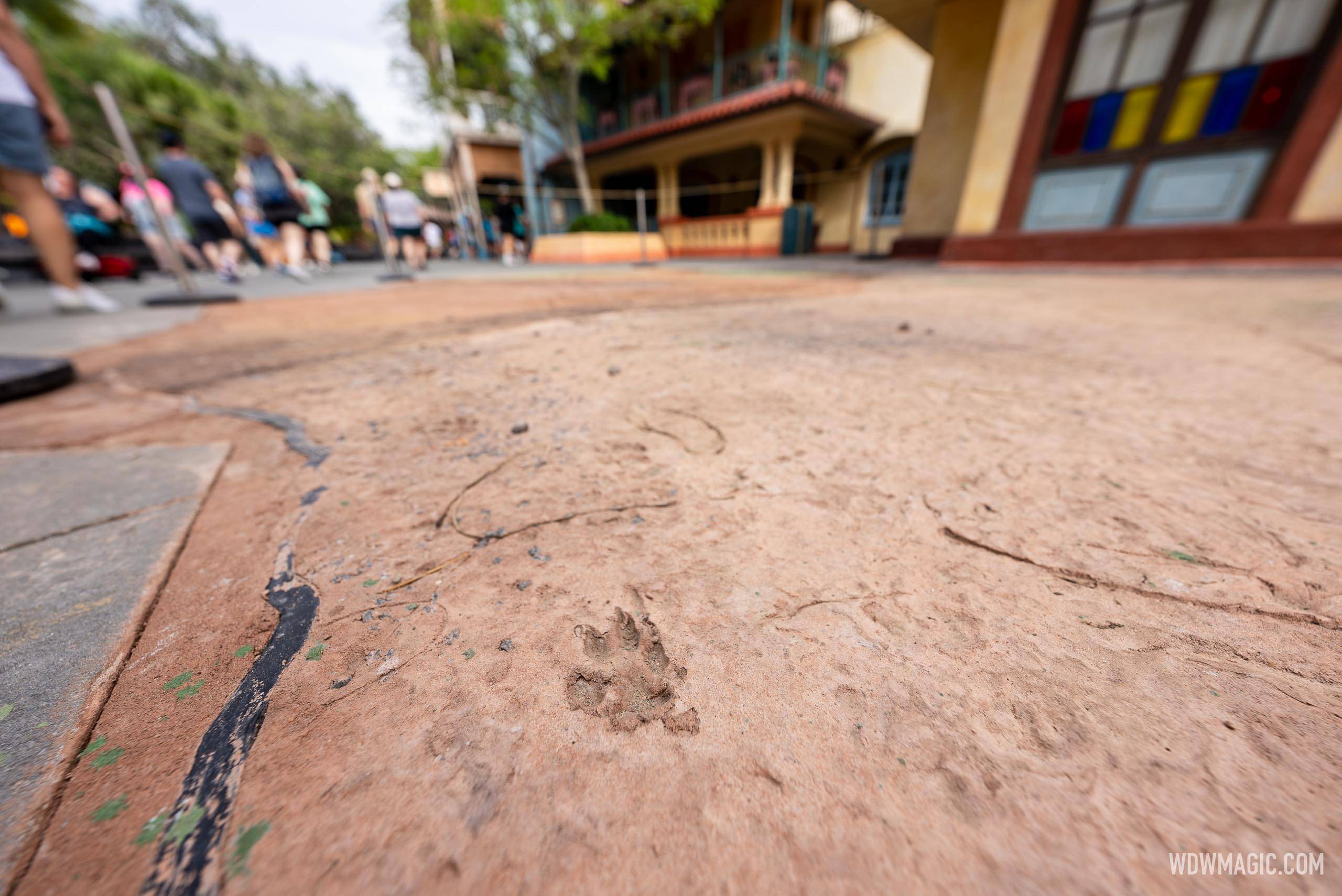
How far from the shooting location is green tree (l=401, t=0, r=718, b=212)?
30.3 ft

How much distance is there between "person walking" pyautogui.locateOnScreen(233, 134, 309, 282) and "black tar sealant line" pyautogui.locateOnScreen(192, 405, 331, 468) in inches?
232

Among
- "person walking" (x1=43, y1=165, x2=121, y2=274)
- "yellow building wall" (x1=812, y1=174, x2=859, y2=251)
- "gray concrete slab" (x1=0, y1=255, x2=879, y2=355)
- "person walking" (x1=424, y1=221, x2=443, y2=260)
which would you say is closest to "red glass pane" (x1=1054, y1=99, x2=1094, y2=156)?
"gray concrete slab" (x1=0, y1=255, x2=879, y2=355)

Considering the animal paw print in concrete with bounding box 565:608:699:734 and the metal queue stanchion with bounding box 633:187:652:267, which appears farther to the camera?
the metal queue stanchion with bounding box 633:187:652:267

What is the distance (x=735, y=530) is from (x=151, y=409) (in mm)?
1813

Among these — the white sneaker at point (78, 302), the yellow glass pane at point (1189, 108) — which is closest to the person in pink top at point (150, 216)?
the white sneaker at point (78, 302)

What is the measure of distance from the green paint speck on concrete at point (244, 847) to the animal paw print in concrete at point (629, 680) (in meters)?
0.26

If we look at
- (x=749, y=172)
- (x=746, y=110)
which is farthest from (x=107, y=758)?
(x=749, y=172)

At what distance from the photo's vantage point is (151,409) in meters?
1.43

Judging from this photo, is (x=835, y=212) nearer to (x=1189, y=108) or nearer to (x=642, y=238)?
(x=642, y=238)

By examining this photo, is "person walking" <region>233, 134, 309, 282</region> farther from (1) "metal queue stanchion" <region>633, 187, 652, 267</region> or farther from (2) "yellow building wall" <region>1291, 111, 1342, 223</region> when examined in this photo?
(2) "yellow building wall" <region>1291, 111, 1342, 223</region>

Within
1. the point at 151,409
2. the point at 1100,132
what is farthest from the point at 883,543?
the point at 1100,132

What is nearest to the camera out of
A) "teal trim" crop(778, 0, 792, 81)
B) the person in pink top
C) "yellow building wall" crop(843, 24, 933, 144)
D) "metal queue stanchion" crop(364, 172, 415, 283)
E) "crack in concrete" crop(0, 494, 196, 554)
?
"crack in concrete" crop(0, 494, 196, 554)

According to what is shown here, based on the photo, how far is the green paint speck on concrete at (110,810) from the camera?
393 millimetres

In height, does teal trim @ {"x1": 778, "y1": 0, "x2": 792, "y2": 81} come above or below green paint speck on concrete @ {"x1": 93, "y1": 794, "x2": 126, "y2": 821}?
above
